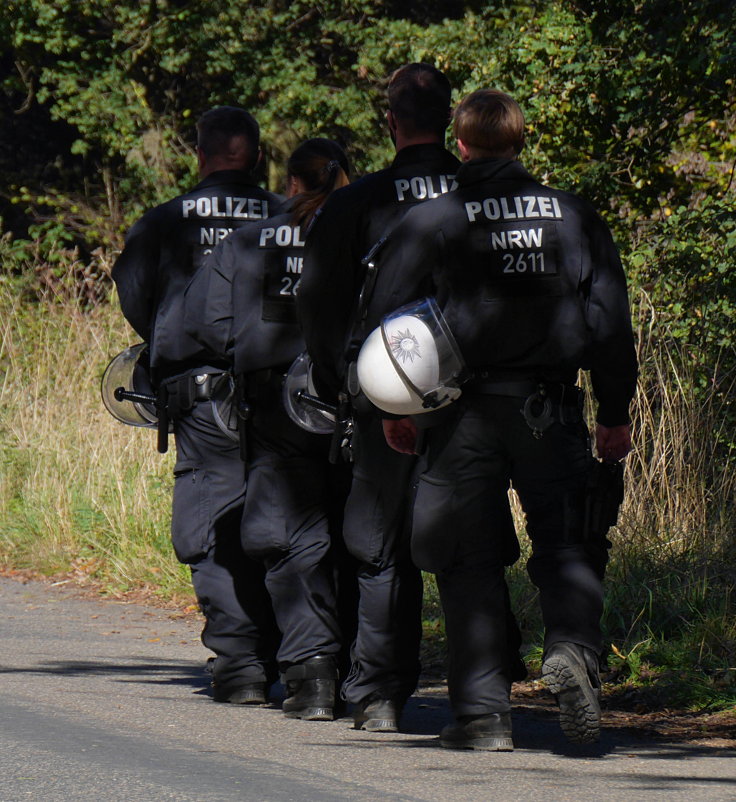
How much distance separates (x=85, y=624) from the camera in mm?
7527

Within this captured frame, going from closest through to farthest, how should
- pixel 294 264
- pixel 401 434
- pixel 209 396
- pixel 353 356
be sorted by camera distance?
pixel 401 434 < pixel 353 356 < pixel 294 264 < pixel 209 396

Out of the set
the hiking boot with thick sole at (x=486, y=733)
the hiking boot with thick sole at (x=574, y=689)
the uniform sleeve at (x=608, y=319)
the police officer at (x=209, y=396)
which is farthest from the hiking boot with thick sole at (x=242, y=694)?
the uniform sleeve at (x=608, y=319)

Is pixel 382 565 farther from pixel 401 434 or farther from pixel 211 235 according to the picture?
pixel 211 235

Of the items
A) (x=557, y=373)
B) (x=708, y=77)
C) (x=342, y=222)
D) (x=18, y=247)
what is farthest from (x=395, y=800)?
(x=18, y=247)

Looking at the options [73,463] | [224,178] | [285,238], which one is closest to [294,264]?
[285,238]

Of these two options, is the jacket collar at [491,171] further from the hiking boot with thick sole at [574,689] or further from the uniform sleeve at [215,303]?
the hiking boot with thick sole at [574,689]

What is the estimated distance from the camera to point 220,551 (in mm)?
5891

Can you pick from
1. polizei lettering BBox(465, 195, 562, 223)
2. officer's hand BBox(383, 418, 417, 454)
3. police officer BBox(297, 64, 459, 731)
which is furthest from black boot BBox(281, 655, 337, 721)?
polizei lettering BBox(465, 195, 562, 223)

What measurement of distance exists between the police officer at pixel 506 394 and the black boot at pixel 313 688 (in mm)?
663

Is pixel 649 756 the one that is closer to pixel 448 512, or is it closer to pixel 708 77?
pixel 448 512

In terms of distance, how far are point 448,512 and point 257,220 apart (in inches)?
67.6

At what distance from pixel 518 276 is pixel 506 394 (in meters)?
0.36

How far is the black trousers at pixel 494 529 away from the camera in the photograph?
4.74m

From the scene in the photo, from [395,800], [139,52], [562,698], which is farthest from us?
[139,52]
